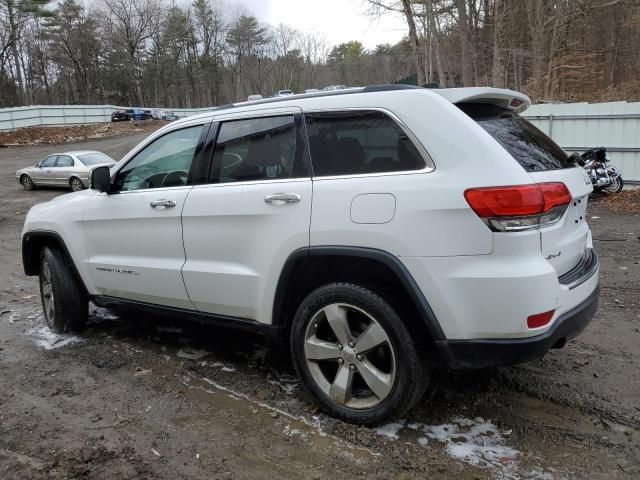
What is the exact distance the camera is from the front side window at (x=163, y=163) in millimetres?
3863

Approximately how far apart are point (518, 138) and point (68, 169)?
56.9ft

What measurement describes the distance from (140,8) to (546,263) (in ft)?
248

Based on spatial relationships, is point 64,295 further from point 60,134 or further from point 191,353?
point 60,134

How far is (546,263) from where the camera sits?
2588 millimetres

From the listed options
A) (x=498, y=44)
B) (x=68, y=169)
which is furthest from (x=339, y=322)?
(x=498, y=44)

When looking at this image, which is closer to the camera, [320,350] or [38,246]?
[320,350]

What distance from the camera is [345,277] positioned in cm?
308

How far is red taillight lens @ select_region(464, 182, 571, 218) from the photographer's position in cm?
252

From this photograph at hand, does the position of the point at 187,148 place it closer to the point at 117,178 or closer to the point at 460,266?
the point at 117,178

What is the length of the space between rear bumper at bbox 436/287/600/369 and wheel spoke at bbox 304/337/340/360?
0.64 metres

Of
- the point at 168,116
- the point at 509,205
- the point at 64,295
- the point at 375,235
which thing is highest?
the point at 168,116

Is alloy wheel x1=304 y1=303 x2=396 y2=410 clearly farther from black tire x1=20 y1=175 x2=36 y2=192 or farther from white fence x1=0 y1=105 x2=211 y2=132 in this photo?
white fence x1=0 y1=105 x2=211 y2=132

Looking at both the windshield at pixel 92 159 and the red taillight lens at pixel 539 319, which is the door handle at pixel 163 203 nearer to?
the red taillight lens at pixel 539 319

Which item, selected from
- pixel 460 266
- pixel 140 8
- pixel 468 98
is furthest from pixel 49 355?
pixel 140 8
